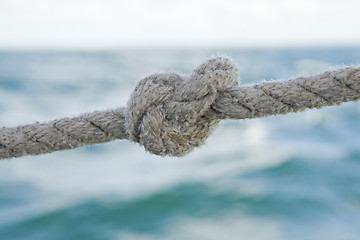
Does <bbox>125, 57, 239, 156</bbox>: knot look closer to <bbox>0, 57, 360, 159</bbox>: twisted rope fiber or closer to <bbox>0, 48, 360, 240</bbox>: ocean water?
<bbox>0, 57, 360, 159</bbox>: twisted rope fiber

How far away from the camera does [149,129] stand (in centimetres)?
93

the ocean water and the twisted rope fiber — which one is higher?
the ocean water

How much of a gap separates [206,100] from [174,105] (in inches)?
2.5

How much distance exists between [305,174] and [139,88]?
3902 mm

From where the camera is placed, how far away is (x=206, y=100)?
3.00ft

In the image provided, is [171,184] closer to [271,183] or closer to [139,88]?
[271,183]

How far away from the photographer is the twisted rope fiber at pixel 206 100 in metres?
0.90

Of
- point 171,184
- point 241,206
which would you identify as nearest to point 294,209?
point 241,206

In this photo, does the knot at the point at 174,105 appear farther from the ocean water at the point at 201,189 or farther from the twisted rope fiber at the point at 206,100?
the ocean water at the point at 201,189

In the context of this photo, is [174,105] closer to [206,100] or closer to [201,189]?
[206,100]

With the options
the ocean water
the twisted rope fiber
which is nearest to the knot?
the twisted rope fiber

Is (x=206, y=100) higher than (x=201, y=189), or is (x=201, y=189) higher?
(x=201, y=189)

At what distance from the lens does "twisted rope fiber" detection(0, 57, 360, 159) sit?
0.90 m

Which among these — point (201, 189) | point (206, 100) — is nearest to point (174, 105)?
point (206, 100)
